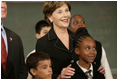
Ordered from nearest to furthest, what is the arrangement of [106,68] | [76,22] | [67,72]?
[67,72] → [106,68] → [76,22]

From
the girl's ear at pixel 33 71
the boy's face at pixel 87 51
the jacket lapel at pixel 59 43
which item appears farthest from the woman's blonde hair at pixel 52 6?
the girl's ear at pixel 33 71

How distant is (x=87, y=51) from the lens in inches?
50.9

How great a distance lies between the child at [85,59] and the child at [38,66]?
16 cm

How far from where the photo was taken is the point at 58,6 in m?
1.35

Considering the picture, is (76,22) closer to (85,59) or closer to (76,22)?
(76,22)

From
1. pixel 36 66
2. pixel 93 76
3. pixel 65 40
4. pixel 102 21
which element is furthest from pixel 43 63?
pixel 102 21

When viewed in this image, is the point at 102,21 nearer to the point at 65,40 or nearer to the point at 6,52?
the point at 65,40

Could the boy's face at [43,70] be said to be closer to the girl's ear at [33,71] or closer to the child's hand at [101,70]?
the girl's ear at [33,71]

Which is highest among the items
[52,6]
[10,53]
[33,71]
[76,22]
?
[52,6]

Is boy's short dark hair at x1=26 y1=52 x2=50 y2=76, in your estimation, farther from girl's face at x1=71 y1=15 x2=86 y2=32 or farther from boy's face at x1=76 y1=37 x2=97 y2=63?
girl's face at x1=71 y1=15 x2=86 y2=32

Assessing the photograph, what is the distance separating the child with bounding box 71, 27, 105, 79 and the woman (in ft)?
0.12

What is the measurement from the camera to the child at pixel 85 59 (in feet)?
4.24

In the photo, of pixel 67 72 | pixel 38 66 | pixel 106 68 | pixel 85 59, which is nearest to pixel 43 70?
pixel 38 66

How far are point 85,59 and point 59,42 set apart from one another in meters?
0.19
